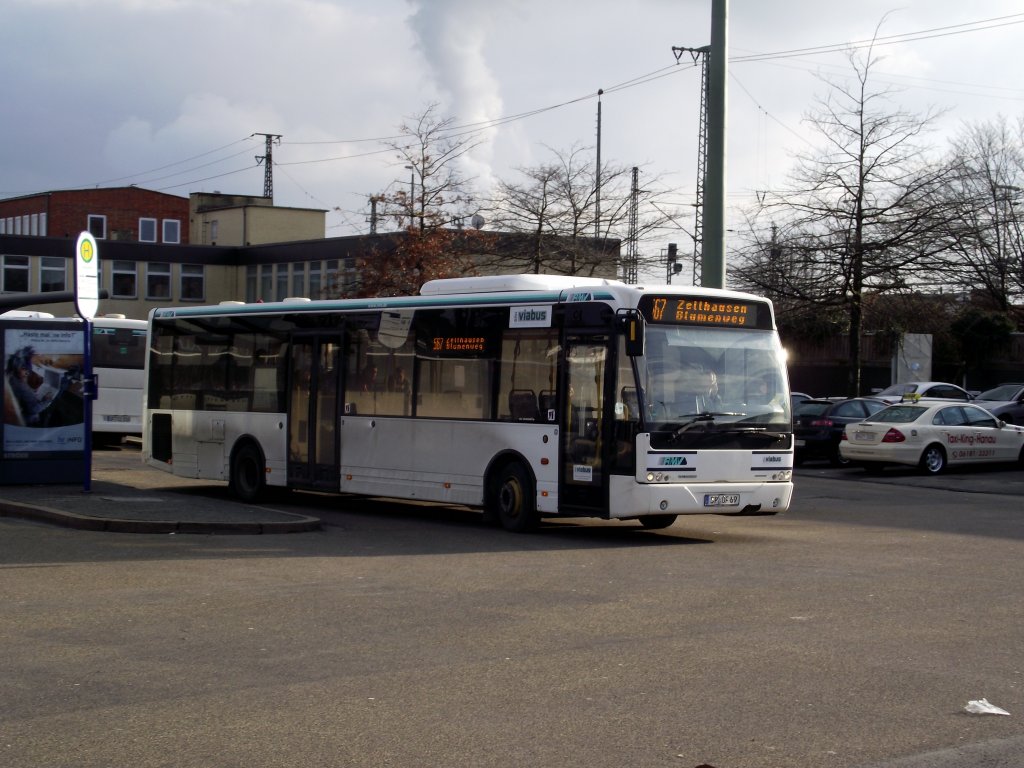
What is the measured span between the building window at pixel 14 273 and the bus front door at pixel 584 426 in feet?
172

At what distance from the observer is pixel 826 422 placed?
29859mm

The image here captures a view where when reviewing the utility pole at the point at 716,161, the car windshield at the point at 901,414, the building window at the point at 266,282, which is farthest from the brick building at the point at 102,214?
the utility pole at the point at 716,161

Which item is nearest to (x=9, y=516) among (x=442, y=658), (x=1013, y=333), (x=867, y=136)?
(x=442, y=658)

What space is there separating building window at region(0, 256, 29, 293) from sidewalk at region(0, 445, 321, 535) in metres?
45.0

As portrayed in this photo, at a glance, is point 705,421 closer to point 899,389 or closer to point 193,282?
point 899,389

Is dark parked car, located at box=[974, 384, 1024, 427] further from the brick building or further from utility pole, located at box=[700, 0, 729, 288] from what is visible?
the brick building

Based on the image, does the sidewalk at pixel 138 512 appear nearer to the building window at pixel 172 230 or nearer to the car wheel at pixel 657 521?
the car wheel at pixel 657 521

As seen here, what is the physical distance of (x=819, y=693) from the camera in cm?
714

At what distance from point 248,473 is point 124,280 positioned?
4555cm

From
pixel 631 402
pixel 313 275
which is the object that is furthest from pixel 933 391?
pixel 313 275

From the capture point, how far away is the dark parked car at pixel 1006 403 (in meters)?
32.5

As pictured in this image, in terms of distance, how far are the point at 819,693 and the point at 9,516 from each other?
39.3 feet

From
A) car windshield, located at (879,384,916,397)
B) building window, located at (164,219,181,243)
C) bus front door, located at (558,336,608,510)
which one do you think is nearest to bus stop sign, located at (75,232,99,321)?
bus front door, located at (558,336,608,510)

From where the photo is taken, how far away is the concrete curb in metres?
14.7
